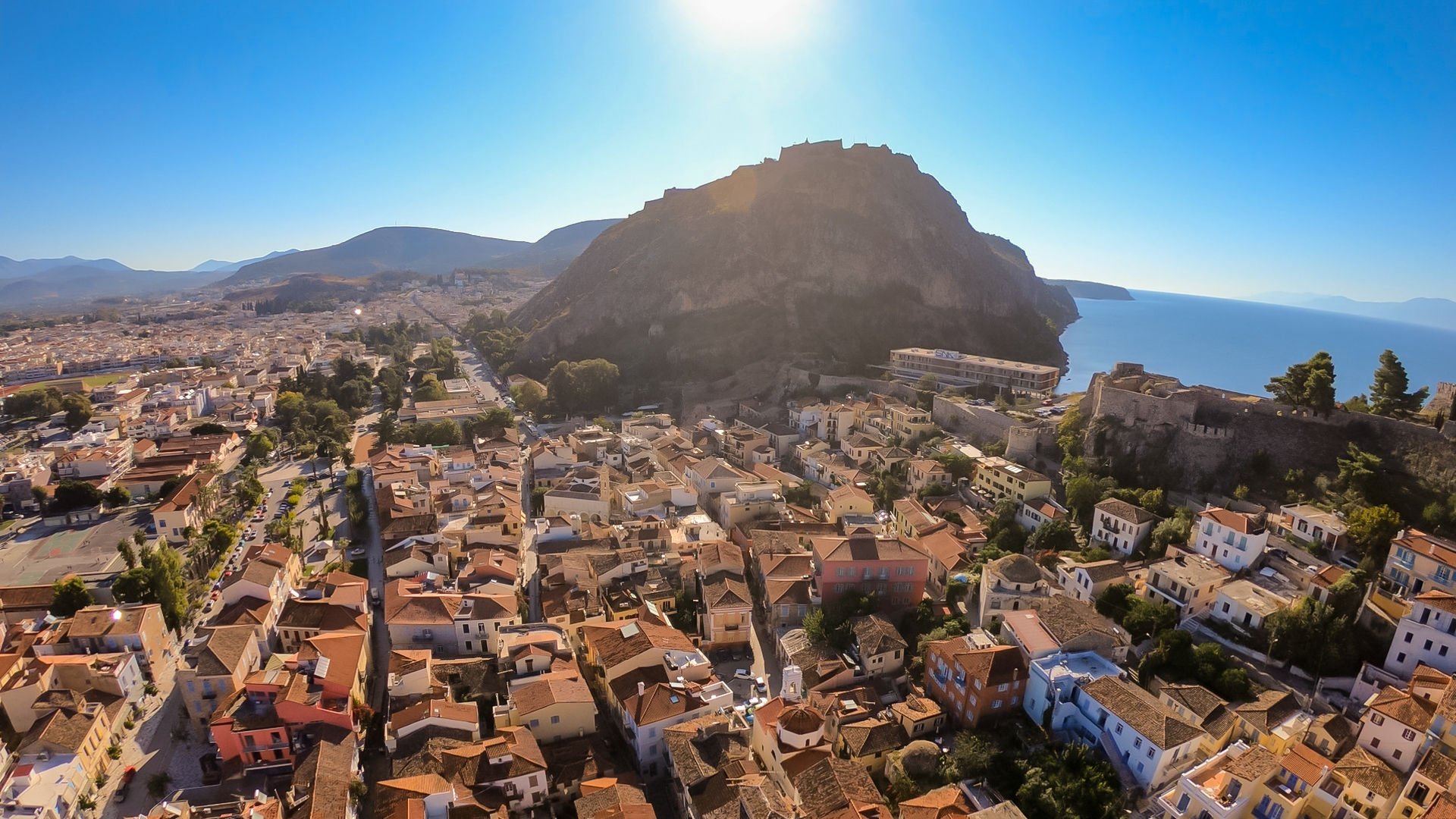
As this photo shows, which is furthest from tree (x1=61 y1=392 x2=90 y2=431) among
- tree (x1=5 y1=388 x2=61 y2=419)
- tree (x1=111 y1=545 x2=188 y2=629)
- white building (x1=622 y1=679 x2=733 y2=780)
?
white building (x1=622 y1=679 x2=733 y2=780)

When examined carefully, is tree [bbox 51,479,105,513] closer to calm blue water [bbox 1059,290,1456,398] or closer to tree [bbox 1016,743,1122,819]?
tree [bbox 1016,743,1122,819]

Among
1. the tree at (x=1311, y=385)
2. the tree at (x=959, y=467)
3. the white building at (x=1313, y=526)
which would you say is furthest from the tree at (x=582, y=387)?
the white building at (x=1313, y=526)

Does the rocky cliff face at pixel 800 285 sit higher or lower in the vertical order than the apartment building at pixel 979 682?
higher

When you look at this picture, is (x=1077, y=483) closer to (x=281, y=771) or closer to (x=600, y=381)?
(x=281, y=771)

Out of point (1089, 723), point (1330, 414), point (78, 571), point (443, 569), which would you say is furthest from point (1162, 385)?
point (78, 571)

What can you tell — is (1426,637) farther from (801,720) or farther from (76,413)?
(76,413)

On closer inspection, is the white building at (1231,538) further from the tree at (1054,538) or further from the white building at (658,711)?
the white building at (658,711)

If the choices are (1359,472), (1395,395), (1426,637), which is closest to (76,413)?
(1426,637)
